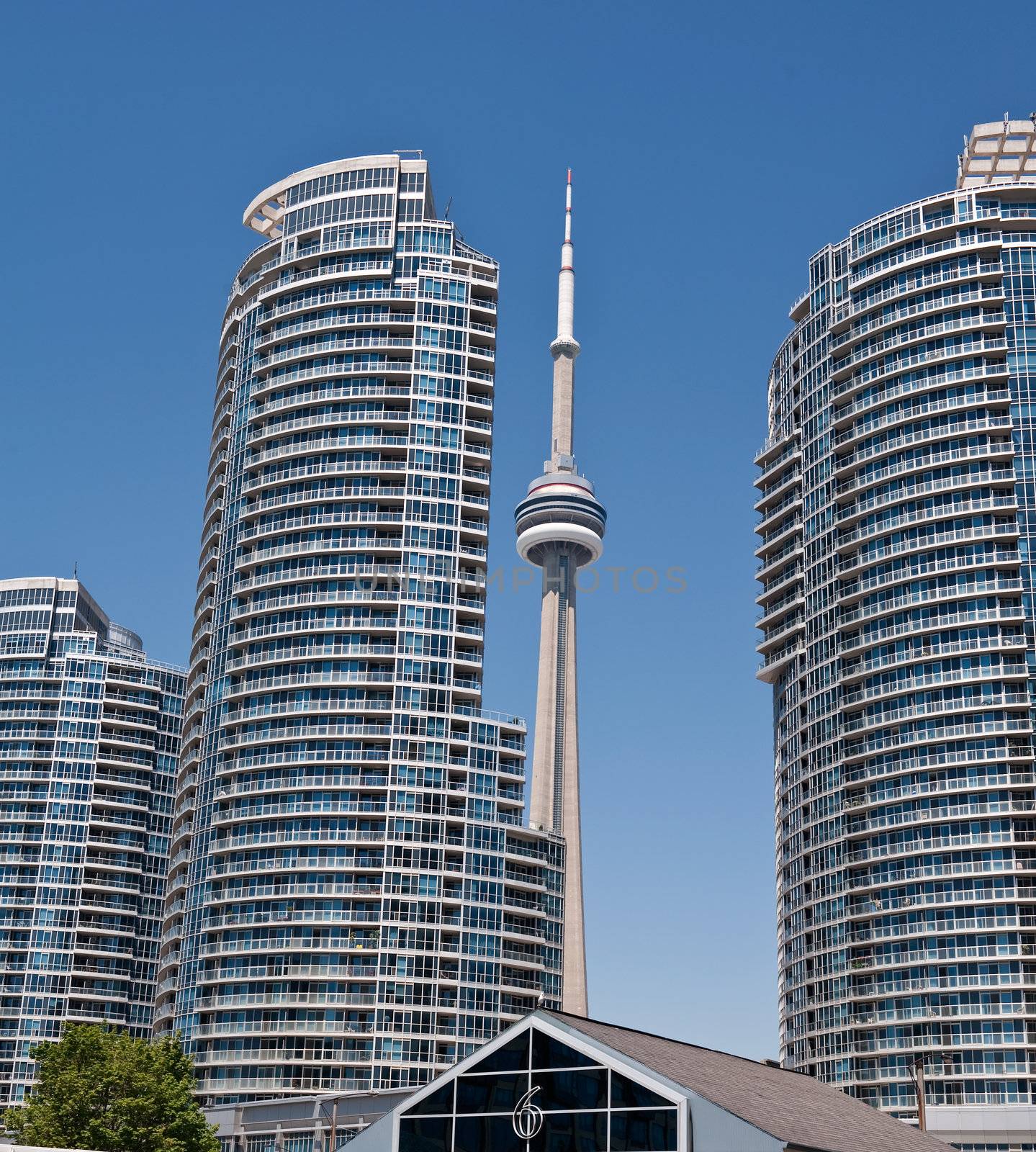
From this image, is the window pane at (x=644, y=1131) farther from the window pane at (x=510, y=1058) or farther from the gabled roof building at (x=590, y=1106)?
the window pane at (x=510, y=1058)

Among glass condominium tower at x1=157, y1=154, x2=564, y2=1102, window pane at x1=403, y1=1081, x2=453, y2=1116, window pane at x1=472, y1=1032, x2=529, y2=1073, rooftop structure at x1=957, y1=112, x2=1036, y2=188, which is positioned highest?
rooftop structure at x1=957, y1=112, x2=1036, y2=188

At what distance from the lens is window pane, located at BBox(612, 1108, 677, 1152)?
51.4 metres

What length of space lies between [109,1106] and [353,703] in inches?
2262

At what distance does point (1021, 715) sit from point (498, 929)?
52747mm

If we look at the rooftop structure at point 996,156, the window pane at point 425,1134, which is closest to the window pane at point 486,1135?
the window pane at point 425,1134

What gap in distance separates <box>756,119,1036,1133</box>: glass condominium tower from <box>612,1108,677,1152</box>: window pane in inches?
3390

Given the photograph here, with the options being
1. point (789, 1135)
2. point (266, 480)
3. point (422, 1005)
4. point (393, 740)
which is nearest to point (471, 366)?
point (266, 480)

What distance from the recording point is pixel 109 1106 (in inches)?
3935

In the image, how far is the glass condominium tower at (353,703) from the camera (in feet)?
470

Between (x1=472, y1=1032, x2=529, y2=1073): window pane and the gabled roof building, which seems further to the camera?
(x1=472, y1=1032, x2=529, y2=1073): window pane

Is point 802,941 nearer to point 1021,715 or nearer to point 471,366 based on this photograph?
point 1021,715

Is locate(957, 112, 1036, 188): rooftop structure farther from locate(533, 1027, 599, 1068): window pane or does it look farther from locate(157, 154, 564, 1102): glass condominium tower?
locate(533, 1027, 599, 1068): window pane

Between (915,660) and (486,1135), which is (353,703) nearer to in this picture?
(915,660)

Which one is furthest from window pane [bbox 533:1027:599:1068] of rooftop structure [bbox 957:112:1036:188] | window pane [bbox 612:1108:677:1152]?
rooftop structure [bbox 957:112:1036:188]
